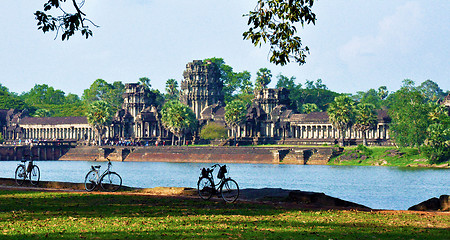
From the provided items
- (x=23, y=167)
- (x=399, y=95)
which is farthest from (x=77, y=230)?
(x=399, y=95)

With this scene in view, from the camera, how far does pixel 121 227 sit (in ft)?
A: 72.5

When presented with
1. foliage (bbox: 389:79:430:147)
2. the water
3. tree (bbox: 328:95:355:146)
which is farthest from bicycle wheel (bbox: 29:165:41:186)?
tree (bbox: 328:95:355:146)

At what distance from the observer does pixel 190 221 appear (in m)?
23.7

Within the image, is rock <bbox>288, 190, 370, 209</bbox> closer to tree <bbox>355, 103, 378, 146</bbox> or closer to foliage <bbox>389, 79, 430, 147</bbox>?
foliage <bbox>389, 79, 430, 147</bbox>

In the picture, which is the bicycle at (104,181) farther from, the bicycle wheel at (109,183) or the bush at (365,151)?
the bush at (365,151)

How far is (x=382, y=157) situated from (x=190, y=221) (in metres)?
99.1

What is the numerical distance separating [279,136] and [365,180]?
89.5m

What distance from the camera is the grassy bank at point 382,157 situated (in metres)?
113

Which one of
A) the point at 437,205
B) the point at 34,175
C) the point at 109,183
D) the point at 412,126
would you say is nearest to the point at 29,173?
the point at 34,175

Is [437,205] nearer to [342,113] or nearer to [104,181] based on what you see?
[104,181]

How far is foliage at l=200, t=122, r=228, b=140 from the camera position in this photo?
169 metres

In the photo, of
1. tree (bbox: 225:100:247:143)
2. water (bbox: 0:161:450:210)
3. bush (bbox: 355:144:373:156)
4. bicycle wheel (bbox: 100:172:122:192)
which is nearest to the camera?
bicycle wheel (bbox: 100:172:122:192)

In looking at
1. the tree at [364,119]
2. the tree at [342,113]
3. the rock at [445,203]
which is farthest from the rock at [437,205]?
the tree at [364,119]

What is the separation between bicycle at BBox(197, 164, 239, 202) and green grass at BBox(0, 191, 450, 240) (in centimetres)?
106
